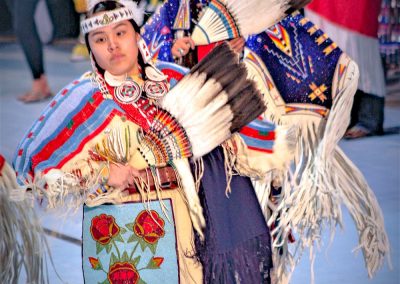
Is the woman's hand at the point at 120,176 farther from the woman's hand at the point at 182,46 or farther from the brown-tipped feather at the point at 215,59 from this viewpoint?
the woman's hand at the point at 182,46

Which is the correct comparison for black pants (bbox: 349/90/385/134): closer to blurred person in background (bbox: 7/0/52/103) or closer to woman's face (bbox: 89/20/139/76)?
blurred person in background (bbox: 7/0/52/103)

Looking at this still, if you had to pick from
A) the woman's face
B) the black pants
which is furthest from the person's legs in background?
the woman's face

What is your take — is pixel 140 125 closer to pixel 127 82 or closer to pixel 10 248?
pixel 127 82

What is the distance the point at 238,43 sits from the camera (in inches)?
153

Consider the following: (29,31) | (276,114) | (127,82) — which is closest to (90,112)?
(127,82)

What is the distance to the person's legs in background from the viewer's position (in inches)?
226

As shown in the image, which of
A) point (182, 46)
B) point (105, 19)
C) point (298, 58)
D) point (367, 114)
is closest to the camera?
point (105, 19)

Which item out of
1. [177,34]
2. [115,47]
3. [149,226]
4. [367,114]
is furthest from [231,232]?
[367,114]

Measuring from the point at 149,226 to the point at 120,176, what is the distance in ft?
0.64

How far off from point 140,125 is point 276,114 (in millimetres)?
733

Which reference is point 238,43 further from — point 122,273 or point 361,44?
point 361,44

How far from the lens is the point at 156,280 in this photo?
3.40 meters

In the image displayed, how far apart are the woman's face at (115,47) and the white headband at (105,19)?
14mm

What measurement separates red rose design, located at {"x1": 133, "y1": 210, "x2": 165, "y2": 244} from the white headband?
559mm
